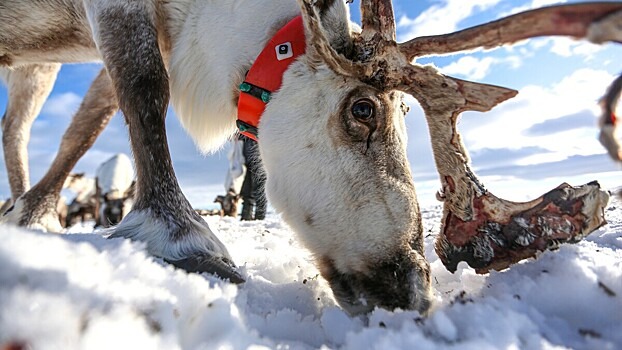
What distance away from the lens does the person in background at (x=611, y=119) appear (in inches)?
41.9

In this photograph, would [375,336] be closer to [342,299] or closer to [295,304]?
[295,304]

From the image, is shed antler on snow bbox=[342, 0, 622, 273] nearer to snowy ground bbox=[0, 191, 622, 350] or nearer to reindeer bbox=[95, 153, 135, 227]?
snowy ground bbox=[0, 191, 622, 350]

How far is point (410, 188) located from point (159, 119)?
128cm

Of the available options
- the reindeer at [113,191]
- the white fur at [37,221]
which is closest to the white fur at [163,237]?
the white fur at [37,221]

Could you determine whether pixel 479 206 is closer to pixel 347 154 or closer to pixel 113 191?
pixel 347 154

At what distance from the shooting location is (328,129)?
2174 millimetres

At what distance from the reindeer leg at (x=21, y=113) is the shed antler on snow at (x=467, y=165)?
13.1 feet

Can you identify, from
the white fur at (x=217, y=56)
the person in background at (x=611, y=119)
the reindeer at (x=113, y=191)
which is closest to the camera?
the person in background at (x=611, y=119)

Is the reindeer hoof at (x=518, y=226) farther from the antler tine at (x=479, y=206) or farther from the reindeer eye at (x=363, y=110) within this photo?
the reindeer eye at (x=363, y=110)

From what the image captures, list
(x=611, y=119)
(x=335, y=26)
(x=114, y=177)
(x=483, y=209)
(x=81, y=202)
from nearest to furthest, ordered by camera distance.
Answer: (x=611, y=119) < (x=483, y=209) < (x=335, y=26) < (x=114, y=177) < (x=81, y=202)

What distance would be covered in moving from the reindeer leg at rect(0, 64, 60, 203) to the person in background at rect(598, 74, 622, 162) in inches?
198

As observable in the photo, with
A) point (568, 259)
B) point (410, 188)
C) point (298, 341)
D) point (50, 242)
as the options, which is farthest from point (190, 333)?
point (410, 188)

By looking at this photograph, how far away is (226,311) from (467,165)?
127 centimetres

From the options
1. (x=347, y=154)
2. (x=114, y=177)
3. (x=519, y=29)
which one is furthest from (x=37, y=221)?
(x=114, y=177)
